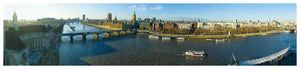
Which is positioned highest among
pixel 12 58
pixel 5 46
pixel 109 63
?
pixel 5 46

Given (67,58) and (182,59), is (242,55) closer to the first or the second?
(182,59)

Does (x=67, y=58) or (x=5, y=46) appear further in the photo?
(x=67, y=58)

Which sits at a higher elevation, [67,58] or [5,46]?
[5,46]

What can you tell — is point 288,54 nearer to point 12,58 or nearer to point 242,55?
point 242,55

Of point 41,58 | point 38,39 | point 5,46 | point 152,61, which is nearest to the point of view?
point 5,46

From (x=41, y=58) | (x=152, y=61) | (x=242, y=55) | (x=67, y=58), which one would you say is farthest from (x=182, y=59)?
(x=41, y=58)

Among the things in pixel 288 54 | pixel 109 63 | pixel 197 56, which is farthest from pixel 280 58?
pixel 109 63

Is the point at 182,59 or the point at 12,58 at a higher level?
the point at 12,58

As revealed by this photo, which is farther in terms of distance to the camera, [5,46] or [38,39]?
[38,39]

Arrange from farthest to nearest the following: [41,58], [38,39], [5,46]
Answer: [38,39] → [41,58] → [5,46]
